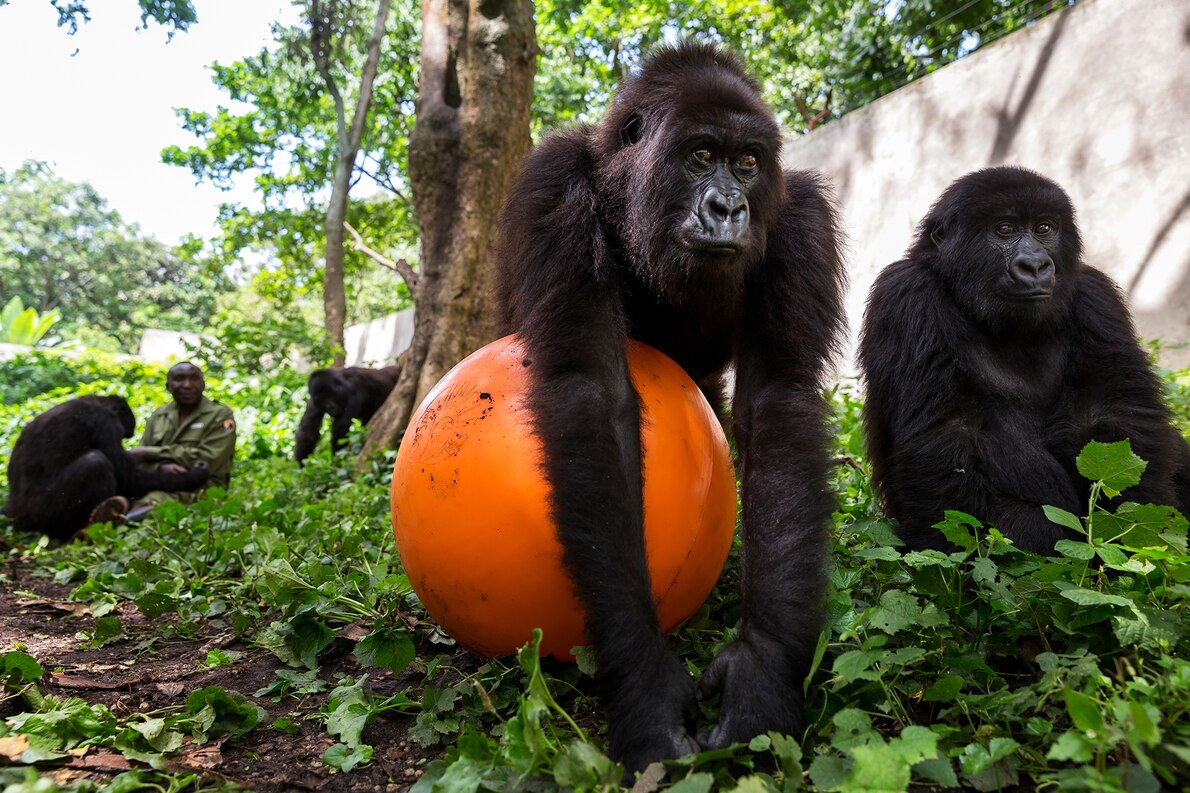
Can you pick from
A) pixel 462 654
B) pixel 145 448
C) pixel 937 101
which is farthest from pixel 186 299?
pixel 462 654

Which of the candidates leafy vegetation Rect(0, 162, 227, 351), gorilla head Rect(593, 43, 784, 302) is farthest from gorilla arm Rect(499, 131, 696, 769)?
leafy vegetation Rect(0, 162, 227, 351)

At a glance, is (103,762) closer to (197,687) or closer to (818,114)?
(197,687)

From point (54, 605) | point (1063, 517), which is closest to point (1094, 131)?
point (1063, 517)

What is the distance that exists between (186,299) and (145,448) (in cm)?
4463

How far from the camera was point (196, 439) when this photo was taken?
9.17 metres

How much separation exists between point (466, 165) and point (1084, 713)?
6.59 metres

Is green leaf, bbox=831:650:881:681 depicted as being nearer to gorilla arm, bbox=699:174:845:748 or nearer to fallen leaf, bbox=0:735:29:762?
gorilla arm, bbox=699:174:845:748

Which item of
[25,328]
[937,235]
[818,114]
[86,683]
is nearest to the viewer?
[86,683]

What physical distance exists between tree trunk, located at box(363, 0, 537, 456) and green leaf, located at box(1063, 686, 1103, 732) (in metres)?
6.00

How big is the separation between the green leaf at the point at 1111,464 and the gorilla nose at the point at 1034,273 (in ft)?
4.09

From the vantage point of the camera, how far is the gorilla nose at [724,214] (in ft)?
9.41

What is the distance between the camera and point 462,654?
3273 millimetres

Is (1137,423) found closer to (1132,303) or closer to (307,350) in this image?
(1132,303)

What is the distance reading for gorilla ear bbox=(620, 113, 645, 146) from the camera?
10.9ft
